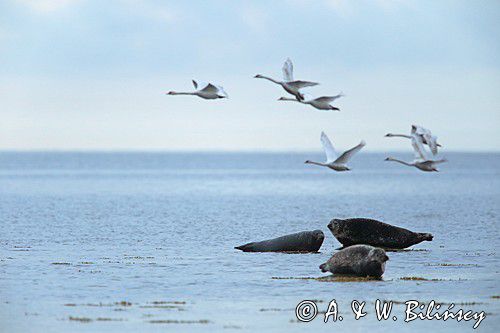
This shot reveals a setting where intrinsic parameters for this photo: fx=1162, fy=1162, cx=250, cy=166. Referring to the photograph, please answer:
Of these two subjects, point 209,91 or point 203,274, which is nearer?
point 209,91

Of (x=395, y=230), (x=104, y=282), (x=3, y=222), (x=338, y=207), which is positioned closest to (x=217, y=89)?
(x=104, y=282)

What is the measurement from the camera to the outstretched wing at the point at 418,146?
1535 inches

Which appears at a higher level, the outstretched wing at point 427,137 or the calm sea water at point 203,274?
the outstretched wing at point 427,137

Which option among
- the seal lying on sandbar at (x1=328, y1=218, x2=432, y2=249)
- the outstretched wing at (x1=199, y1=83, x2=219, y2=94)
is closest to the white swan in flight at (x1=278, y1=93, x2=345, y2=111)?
the outstretched wing at (x1=199, y1=83, x2=219, y2=94)

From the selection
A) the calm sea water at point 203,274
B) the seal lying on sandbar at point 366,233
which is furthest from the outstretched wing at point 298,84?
the seal lying on sandbar at point 366,233

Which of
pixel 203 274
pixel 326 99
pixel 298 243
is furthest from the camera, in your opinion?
pixel 298 243

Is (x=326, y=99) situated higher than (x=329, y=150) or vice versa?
(x=326, y=99)

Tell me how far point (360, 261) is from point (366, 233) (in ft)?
27.1

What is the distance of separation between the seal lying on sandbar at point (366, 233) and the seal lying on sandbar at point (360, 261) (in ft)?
22.7

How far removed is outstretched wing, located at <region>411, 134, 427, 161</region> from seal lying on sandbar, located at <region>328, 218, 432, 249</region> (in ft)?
20.6

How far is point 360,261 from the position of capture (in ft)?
124

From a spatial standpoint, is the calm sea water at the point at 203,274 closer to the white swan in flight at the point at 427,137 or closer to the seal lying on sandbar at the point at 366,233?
the seal lying on sandbar at the point at 366,233

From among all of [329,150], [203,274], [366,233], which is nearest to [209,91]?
[329,150]

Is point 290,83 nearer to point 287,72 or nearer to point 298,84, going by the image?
point 298,84
